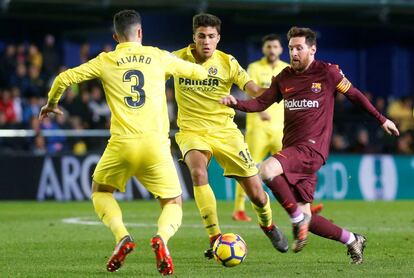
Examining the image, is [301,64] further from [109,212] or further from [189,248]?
[189,248]

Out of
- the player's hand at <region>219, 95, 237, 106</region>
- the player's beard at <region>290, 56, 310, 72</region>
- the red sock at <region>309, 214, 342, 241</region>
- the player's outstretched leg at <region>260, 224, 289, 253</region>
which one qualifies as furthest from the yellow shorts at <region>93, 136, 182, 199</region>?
the player's outstretched leg at <region>260, 224, 289, 253</region>

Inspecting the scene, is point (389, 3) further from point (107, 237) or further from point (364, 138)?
point (107, 237)

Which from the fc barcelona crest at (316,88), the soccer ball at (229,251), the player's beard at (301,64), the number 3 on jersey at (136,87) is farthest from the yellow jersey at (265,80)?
the number 3 on jersey at (136,87)

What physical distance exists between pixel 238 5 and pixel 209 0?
3.74 feet

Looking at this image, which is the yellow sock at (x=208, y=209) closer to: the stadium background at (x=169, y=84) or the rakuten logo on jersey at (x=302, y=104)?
the rakuten logo on jersey at (x=302, y=104)

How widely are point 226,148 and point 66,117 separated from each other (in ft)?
39.2

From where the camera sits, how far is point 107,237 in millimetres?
13211

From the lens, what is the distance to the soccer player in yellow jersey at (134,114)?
9.26m

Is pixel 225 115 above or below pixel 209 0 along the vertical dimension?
below

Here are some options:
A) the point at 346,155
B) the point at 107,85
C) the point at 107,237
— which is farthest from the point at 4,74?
the point at 107,85

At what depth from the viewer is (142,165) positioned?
30.5ft

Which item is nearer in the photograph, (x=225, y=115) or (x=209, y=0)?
(x=225, y=115)

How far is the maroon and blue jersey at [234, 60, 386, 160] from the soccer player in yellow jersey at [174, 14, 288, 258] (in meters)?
0.71

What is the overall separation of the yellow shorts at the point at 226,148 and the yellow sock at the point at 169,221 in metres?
A: 1.84
